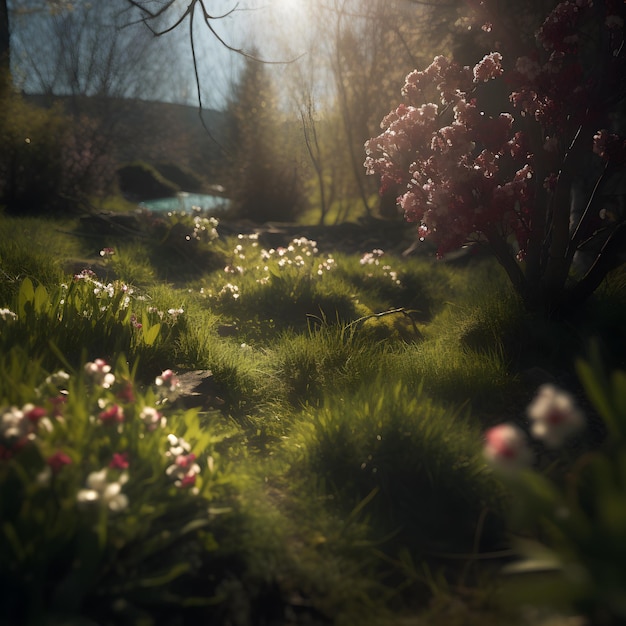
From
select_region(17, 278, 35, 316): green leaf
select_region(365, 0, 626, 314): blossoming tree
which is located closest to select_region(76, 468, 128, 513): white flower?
select_region(17, 278, 35, 316): green leaf

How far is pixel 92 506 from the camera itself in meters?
1.64

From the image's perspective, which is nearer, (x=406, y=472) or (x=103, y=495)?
(x=103, y=495)

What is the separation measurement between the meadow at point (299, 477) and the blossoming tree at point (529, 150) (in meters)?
0.44

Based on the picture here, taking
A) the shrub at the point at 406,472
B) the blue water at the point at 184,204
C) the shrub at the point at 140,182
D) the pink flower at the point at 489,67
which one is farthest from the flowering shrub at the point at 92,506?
the shrub at the point at 140,182

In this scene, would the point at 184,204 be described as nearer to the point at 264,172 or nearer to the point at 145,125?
the point at 264,172

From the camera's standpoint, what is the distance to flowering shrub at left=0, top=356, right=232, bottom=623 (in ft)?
5.19

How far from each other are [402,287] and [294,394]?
11.0 feet

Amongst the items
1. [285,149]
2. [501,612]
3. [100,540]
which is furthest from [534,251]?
[285,149]

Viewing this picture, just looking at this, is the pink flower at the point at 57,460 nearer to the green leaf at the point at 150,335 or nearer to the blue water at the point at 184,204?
the green leaf at the point at 150,335

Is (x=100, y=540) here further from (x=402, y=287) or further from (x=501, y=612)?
(x=402, y=287)

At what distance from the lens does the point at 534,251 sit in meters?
4.36

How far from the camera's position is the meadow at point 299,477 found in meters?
1.58

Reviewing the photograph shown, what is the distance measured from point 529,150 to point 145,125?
21.3m

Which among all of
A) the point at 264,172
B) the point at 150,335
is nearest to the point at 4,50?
the point at 264,172
